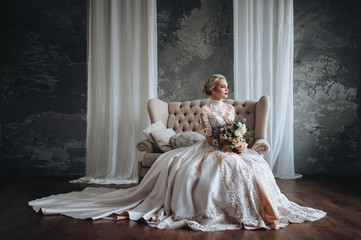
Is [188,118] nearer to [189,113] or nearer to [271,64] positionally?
[189,113]

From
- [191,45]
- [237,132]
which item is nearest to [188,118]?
[191,45]

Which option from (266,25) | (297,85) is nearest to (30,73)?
(266,25)

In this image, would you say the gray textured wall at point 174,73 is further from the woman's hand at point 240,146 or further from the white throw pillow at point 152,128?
the woman's hand at point 240,146

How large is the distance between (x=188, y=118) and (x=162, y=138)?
27.8 inches

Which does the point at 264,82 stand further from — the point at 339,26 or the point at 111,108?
the point at 111,108

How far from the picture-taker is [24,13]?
5035 millimetres

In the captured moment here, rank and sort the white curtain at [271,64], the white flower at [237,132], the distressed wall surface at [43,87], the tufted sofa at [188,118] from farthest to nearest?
the distressed wall surface at [43,87]
the white curtain at [271,64]
the tufted sofa at [188,118]
the white flower at [237,132]

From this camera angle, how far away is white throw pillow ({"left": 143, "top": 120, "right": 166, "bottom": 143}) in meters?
3.64

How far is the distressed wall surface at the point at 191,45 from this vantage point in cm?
485

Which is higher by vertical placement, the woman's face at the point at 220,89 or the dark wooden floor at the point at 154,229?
the woman's face at the point at 220,89

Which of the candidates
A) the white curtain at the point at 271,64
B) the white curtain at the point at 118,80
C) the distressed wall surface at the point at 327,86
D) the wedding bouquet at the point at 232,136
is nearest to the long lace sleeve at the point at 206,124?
the wedding bouquet at the point at 232,136

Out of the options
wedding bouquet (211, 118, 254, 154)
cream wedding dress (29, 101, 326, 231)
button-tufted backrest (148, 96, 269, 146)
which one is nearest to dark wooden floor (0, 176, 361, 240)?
cream wedding dress (29, 101, 326, 231)

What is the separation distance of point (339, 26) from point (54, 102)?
17.2 feet

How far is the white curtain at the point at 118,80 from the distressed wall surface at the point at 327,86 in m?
2.62
